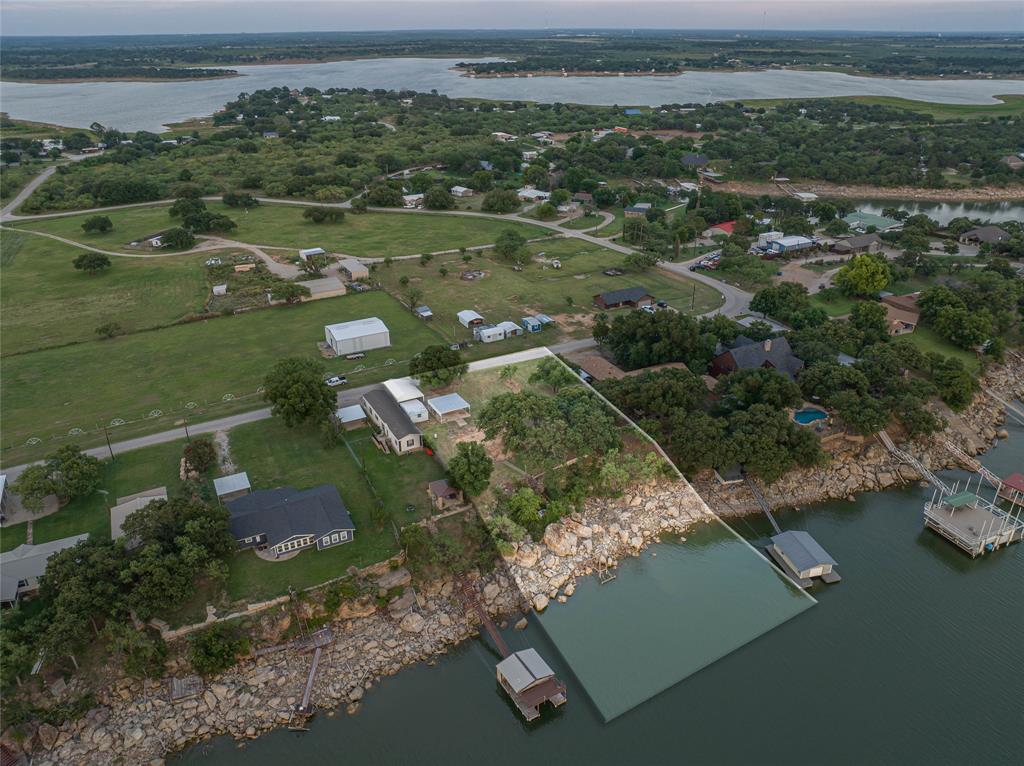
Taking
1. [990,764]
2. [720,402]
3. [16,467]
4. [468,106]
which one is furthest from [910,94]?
[16,467]

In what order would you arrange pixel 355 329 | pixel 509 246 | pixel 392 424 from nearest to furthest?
pixel 392 424, pixel 355 329, pixel 509 246

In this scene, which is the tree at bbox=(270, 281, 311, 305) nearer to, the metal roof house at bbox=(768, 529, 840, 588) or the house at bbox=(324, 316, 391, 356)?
the house at bbox=(324, 316, 391, 356)

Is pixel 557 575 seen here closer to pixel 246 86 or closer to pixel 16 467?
pixel 16 467

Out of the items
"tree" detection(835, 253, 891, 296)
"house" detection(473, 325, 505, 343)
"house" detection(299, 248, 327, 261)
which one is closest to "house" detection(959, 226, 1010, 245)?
"tree" detection(835, 253, 891, 296)

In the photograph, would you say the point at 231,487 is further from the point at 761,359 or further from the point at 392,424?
the point at 761,359

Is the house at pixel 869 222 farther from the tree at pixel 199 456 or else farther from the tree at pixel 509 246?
the tree at pixel 199 456

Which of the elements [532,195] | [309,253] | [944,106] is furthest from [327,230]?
[944,106]
